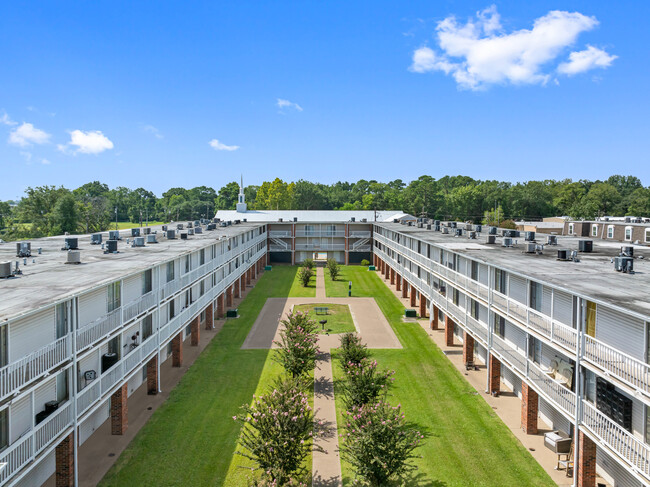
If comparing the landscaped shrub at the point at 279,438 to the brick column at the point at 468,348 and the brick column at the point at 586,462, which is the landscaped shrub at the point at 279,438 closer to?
the brick column at the point at 586,462

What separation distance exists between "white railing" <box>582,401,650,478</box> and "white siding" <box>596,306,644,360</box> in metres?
2.24

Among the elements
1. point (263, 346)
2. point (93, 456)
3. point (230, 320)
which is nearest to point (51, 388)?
point (93, 456)

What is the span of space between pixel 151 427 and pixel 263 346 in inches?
474

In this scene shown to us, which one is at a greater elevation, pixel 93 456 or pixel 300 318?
pixel 300 318

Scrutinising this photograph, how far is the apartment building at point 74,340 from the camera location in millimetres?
12414

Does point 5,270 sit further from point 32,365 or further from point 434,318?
point 434,318

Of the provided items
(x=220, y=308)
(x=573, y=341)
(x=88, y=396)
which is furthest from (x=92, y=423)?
(x=573, y=341)

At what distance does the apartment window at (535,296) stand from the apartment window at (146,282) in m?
19.3

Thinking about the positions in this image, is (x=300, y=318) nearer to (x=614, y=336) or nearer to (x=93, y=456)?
(x=93, y=456)

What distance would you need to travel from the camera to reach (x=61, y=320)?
1520 centimetres

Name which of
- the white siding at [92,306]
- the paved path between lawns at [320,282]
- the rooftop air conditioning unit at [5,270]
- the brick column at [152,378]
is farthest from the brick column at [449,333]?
the rooftop air conditioning unit at [5,270]

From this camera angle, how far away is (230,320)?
38.8 m

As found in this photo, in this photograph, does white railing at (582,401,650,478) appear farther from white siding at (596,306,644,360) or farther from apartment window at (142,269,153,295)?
apartment window at (142,269,153,295)

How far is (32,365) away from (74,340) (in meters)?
2.05
